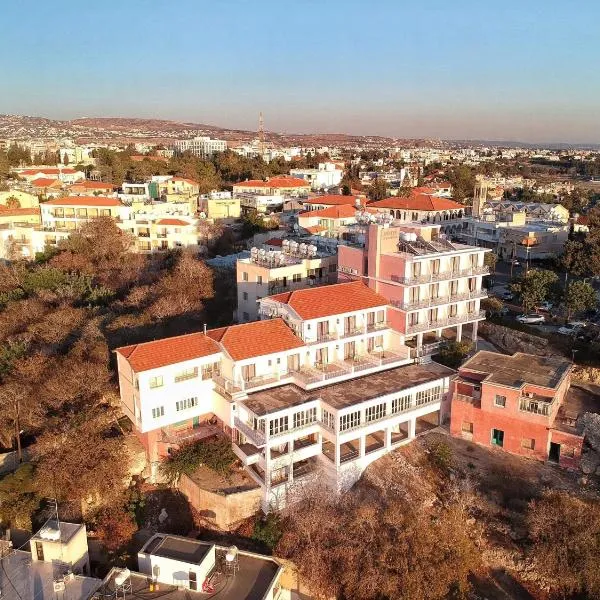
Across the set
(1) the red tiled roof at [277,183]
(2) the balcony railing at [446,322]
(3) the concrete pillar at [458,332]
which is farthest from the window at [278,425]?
(1) the red tiled roof at [277,183]

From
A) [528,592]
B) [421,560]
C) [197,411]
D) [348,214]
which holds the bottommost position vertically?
[528,592]

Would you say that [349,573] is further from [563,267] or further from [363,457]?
[563,267]

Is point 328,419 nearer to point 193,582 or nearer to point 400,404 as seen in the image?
point 400,404

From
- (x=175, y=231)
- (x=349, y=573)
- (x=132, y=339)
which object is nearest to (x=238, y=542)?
(x=349, y=573)

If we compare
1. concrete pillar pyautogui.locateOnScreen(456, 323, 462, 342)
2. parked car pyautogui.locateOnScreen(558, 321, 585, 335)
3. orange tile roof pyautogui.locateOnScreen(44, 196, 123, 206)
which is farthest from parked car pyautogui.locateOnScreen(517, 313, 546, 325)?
orange tile roof pyautogui.locateOnScreen(44, 196, 123, 206)

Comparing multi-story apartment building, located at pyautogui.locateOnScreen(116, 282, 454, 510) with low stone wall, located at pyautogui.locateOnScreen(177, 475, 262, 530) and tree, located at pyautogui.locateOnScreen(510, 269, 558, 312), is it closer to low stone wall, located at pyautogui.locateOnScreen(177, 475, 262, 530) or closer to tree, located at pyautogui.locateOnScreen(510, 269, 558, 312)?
low stone wall, located at pyautogui.locateOnScreen(177, 475, 262, 530)

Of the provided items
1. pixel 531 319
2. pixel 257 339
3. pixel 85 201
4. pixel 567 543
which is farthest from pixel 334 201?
pixel 567 543
